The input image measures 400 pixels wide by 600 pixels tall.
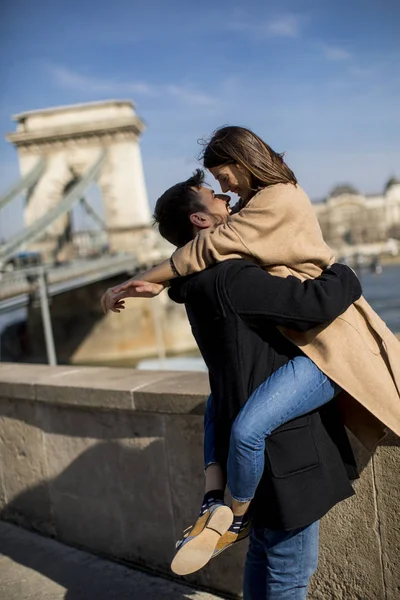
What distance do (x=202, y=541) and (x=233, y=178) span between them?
77 centimetres

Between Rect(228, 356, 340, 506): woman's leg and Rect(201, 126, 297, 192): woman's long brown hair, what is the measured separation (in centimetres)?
39

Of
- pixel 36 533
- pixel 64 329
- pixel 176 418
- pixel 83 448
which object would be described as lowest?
pixel 64 329

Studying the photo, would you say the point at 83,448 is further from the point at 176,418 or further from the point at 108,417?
the point at 176,418

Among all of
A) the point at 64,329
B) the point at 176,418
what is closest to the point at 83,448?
the point at 176,418

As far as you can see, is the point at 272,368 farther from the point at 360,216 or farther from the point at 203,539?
the point at 360,216

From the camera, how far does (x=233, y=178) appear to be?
1503 mm

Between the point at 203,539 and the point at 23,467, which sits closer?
the point at 203,539

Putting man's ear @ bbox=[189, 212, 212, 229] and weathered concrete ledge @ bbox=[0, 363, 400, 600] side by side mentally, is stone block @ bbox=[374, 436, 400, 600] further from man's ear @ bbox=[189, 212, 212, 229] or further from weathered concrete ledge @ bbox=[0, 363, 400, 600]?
man's ear @ bbox=[189, 212, 212, 229]

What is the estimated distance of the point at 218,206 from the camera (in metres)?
1.56

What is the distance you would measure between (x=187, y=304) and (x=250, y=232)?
0.21m

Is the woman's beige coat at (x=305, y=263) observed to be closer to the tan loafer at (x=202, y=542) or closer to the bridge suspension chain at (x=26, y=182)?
the tan loafer at (x=202, y=542)

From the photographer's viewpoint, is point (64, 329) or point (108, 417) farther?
point (64, 329)

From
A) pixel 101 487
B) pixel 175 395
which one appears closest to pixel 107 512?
pixel 101 487

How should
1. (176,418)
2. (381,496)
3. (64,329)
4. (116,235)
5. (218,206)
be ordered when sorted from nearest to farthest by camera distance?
1. (218,206)
2. (381,496)
3. (176,418)
4. (64,329)
5. (116,235)
